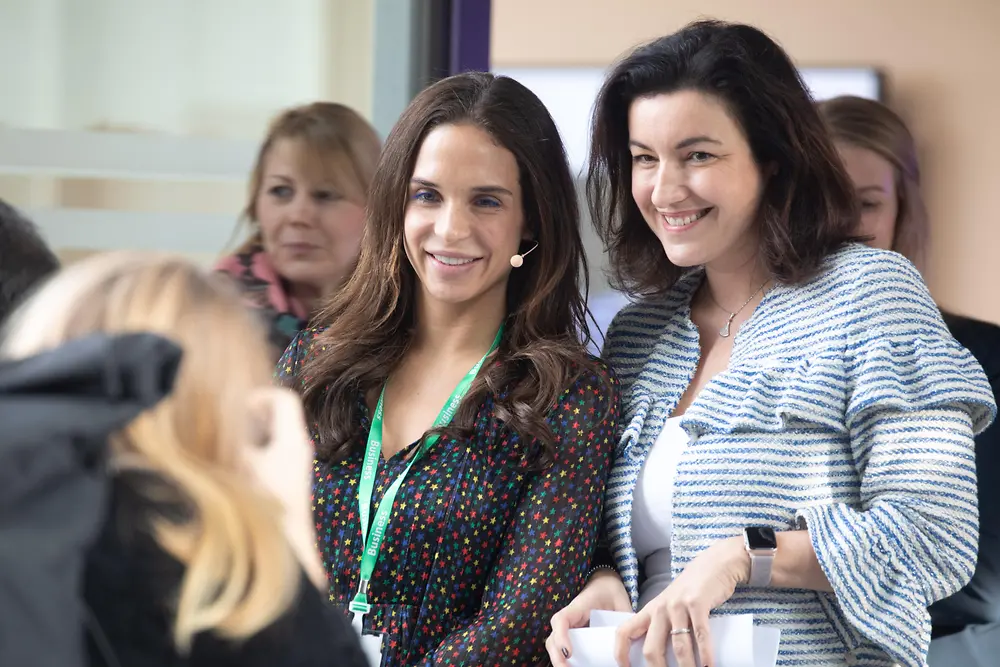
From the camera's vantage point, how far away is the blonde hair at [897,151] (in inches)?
109

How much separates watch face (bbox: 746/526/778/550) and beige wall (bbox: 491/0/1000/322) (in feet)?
12.3

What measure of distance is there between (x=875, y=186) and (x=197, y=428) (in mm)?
2114

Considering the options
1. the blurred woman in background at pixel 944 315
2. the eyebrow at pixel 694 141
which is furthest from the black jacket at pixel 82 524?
the blurred woman in background at pixel 944 315

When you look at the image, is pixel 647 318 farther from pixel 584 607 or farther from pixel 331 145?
pixel 331 145

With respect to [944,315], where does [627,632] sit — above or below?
below

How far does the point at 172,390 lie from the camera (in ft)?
2.88

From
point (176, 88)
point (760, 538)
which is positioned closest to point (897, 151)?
point (760, 538)

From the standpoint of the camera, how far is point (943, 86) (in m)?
5.30

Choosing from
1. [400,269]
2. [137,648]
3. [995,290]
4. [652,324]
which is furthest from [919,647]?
[995,290]

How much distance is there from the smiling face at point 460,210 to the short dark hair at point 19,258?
1.82ft

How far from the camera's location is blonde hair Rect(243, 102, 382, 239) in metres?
2.71

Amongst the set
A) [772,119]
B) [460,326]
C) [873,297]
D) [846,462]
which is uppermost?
[772,119]

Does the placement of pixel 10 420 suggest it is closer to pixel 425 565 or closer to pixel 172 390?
pixel 172 390

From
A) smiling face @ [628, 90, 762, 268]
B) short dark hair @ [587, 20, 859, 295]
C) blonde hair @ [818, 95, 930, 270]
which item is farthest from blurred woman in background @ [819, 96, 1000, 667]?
smiling face @ [628, 90, 762, 268]
